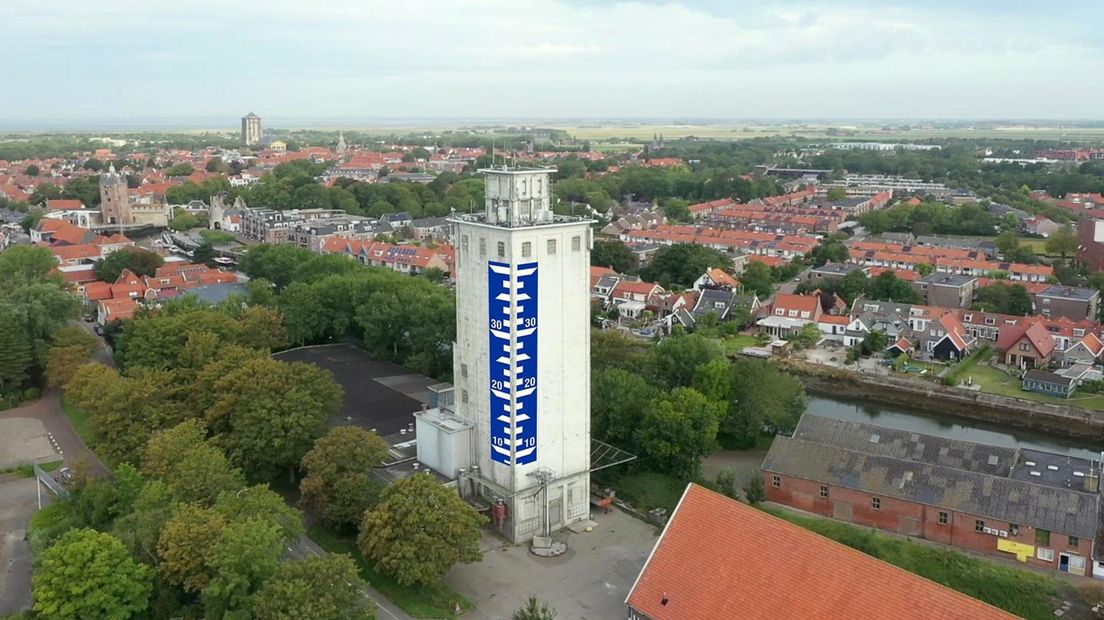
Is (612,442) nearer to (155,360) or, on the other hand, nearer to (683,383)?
(683,383)

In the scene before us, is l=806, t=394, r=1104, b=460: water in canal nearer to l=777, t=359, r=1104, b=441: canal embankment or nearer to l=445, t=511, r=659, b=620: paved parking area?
l=777, t=359, r=1104, b=441: canal embankment

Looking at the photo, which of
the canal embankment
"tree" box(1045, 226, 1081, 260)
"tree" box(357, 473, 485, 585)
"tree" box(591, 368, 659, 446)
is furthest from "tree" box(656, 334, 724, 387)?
"tree" box(1045, 226, 1081, 260)

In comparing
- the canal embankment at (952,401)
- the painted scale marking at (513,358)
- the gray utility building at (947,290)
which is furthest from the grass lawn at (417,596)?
the gray utility building at (947,290)

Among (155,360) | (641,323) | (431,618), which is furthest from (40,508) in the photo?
(641,323)

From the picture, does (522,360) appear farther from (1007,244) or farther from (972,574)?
(1007,244)

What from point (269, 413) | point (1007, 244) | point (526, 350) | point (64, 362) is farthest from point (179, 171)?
point (526, 350)

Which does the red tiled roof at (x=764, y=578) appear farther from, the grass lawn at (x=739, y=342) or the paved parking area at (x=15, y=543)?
the grass lawn at (x=739, y=342)
